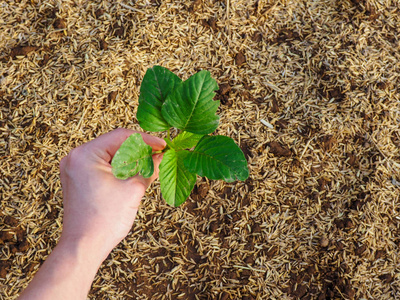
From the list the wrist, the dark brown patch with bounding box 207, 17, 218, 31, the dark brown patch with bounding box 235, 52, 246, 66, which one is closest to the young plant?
the wrist

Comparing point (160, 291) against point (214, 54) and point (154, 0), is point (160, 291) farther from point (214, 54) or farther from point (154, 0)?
point (154, 0)

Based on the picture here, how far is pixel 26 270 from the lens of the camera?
239 centimetres

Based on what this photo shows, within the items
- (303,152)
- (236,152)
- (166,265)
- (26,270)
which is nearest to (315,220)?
(303,152)

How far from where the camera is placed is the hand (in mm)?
1694

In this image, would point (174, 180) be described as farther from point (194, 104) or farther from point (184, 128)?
point (194, 104)

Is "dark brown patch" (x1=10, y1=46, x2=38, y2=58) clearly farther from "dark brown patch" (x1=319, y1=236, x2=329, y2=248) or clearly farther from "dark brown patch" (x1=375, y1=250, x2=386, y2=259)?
"dark brown patch" (x1=375, y1=250, x2=386, y2=259)

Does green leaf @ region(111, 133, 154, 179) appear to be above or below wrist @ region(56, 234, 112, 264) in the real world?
above

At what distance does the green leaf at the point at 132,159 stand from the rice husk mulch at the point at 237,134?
91cm

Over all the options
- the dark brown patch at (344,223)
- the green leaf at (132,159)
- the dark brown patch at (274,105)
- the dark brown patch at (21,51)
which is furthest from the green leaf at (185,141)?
the dark brown patch at (21,51)

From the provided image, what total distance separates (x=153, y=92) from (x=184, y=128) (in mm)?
212

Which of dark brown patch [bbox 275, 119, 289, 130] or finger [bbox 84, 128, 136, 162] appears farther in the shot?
dark brown patch [bbox 275, 119, 289, 130]

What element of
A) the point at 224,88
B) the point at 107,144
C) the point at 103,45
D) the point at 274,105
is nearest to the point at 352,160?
the point at 274,105

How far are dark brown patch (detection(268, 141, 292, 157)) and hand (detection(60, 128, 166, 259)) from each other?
1.10 m

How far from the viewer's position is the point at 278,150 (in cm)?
254
